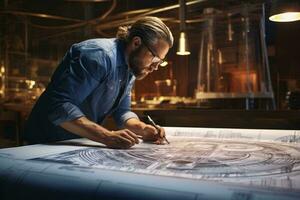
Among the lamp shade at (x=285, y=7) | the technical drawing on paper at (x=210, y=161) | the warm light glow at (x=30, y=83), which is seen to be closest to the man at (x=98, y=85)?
the technical drawing on paper at (x=210, y=161)

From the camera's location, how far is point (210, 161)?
0.93m

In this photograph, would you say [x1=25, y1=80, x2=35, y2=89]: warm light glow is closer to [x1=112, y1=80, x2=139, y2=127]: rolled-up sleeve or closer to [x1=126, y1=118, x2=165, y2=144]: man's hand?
[x1=112, y1=80, x2=139, y2=127]: rolled-up sleeve

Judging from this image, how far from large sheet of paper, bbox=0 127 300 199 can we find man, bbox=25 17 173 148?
0.09 meters

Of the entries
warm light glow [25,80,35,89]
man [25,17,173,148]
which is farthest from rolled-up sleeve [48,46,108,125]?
warm light glow [25,80,35,89]

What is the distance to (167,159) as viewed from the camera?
96 cm

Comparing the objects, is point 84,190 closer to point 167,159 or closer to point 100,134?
point 167,159

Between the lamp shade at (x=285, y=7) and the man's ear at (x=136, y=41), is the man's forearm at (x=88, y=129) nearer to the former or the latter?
the man's ear at (x=136, y=41)

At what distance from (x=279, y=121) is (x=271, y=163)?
134cm

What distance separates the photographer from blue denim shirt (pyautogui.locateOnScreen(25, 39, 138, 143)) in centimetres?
123

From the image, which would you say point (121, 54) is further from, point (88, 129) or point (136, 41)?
point (88, 129)

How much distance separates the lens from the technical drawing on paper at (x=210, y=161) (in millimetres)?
739

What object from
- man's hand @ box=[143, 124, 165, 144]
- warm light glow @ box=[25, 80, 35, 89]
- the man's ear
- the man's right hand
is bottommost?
man's hand @ box=[143, 124, 165, 144]

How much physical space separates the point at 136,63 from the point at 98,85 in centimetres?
20

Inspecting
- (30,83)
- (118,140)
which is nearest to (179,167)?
(118,140)
